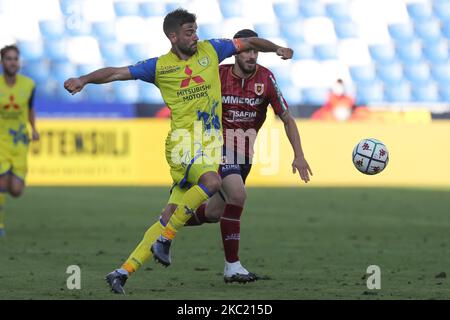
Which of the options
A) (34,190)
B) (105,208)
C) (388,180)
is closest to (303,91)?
(388,180)

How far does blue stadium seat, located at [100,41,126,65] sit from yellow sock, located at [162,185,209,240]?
2166 cm

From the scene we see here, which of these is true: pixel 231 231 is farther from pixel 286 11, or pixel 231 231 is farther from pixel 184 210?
pixel 286 11

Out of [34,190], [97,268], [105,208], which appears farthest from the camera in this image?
[34,190]

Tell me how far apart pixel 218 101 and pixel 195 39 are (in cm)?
54

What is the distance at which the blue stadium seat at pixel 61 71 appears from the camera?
28.0 meters

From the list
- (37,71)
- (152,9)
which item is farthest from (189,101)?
(152,9)

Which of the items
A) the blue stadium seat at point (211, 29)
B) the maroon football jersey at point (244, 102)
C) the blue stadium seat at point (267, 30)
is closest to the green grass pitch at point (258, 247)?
the maroon football jersey at point (244, 102)

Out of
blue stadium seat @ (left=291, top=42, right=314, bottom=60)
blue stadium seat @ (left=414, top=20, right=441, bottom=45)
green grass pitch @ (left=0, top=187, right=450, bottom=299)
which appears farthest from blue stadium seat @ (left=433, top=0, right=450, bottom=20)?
green grass pitch @ (left=0, top=187, right=450, bottom=299)

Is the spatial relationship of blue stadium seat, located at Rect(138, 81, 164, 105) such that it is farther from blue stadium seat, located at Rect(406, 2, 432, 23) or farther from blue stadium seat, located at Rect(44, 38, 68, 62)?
blue stadium seat, located at Rect(406, 2, 432, 23)

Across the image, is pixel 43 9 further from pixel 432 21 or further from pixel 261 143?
pixel 432 21

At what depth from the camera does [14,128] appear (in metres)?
13.8

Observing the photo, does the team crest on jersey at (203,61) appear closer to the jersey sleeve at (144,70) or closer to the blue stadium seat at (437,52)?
the jersey sleeve at (144,70)

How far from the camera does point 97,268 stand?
30.5 feet

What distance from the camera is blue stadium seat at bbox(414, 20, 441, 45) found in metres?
31.3
